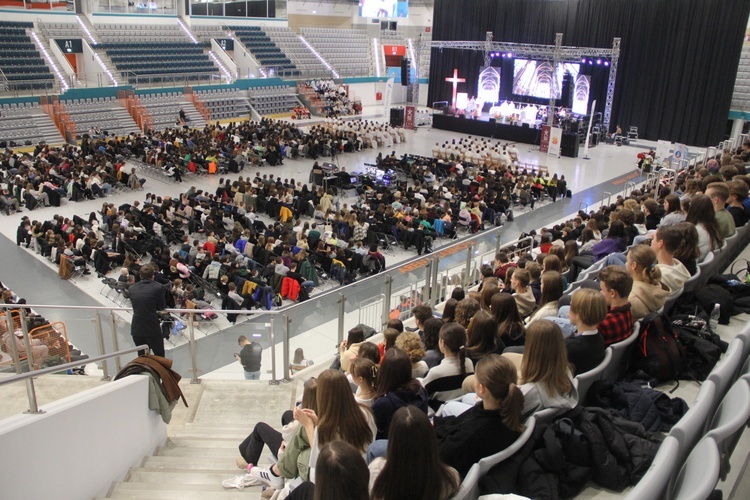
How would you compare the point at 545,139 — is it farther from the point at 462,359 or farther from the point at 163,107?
the point at 462,359

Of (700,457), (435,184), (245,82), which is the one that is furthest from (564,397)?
→ (245,82)

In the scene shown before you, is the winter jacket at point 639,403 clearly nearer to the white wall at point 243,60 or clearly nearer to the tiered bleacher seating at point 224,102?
the tiered bleacher seating at point 224,102

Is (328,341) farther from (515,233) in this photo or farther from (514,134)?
(514,134)

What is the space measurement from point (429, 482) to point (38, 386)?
325 cm

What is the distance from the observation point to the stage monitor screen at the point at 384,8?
36.9 metres

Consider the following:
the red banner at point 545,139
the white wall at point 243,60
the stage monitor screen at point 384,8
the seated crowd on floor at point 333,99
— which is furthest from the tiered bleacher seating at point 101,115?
the stage monitor screen at point 384,8

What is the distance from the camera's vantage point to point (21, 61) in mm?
25188

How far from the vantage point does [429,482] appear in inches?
97.8

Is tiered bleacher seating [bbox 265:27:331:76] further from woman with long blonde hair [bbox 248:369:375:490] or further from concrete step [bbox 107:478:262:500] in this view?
woman with long blonde hair [bbox 248:369:375:490]

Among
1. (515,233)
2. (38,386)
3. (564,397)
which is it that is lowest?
(515,233)

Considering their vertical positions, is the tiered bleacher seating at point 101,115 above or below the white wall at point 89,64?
below

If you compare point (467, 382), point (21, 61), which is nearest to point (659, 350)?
point (467, 382)

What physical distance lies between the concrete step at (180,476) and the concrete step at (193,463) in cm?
6

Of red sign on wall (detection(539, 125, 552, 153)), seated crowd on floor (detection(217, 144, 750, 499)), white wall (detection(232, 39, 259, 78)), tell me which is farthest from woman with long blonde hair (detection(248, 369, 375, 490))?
white wall (detection(232, 39, 259, 78))
